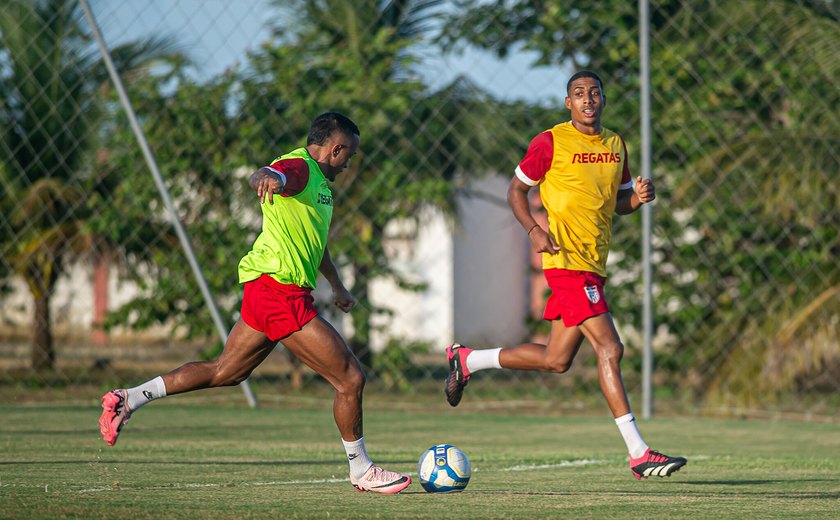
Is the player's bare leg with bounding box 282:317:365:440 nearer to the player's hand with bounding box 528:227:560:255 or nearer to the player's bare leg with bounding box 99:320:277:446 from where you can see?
the player's bare leg with bounding box 99:320:277:446

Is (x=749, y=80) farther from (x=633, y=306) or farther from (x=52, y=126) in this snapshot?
A: (x=52, y=126)

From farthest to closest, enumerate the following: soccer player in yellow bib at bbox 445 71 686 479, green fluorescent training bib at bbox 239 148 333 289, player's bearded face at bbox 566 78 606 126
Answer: player's bearded face at bbox 566 78 606 126 < soccer player in yellow bib at bbox 445 71 686 479 < green fluorescent training bib at bbox 239 148 333 289

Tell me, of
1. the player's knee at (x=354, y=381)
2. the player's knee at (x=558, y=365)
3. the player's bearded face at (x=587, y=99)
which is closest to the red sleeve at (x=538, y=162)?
the player's bearded face at (x=587, y=99)

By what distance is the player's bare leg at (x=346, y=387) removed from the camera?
584 cm

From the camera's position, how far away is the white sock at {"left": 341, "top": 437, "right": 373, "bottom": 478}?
5.89 metres

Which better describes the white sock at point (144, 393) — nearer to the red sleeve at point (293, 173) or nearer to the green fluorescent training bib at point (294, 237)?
the green fluorescent training bib at point (294, 237)

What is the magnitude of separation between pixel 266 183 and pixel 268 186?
0.02 meters

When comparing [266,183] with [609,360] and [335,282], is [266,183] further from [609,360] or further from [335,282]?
[609,360]

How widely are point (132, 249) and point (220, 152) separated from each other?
162 cm

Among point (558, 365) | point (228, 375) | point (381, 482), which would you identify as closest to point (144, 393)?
point (228, 375)

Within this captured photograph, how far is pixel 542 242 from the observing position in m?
6.74

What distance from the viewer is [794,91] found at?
12148mm

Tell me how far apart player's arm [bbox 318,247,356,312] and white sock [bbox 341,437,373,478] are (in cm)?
85

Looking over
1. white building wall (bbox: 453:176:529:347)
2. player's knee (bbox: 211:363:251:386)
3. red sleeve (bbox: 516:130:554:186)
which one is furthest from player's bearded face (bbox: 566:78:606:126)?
white building wall (bbox: 453:176:529:347)
